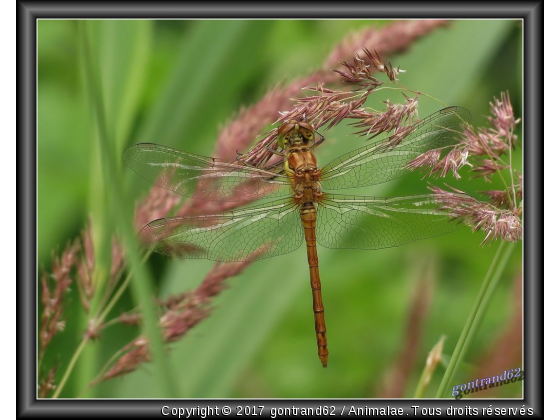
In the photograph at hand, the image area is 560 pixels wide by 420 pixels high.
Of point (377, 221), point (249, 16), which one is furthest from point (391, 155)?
point (249, 16)

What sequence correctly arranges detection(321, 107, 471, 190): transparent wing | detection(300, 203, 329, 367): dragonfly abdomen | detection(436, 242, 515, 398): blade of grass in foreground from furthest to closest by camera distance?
detection(300, 203, 329, 367): dragonfly abdomen → detection(321, 107, 471, 190): transparent wing → detection(436, 242, 515, 398): blade of grass in foreground

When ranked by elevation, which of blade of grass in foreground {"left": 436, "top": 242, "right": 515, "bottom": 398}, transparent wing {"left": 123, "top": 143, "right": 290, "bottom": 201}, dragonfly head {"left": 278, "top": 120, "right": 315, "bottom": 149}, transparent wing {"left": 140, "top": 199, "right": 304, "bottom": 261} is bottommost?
blade of grass in foreground {"left": 436, "top": 242, "right": 515, "bottom": 398}

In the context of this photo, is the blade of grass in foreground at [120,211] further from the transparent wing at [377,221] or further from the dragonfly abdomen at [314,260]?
the transparent wing at [377,221]

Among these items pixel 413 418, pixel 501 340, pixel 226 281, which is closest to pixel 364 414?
pixel 413 418

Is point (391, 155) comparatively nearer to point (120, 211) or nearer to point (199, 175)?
point (199, 175)

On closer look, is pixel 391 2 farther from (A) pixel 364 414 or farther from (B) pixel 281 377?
(B) pixel 281 377

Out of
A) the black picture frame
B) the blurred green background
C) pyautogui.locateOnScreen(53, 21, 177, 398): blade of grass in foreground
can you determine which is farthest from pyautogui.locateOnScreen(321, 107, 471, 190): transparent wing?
pyautogui.locateOnScreen(53, 21, 177, 398): blade of grass in foreground

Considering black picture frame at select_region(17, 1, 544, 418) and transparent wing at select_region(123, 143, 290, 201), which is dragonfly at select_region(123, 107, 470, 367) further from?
black picture frame at select_region(17, 1, 544, 418)
